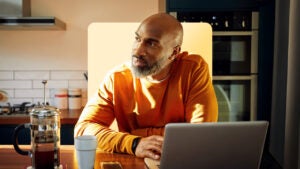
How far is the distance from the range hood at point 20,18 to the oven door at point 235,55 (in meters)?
1.34

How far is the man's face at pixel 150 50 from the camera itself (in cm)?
203

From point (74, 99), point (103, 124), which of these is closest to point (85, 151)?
point (103, 124)

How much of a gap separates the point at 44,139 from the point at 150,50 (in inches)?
32.4

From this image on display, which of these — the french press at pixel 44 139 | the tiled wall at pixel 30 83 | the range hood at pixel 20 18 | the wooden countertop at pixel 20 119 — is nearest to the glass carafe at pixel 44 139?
the french press at pixel 44 139

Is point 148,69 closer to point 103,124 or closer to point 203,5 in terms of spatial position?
point 103,124

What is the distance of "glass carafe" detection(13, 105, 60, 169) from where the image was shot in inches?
54.9

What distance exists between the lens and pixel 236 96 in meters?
3.72

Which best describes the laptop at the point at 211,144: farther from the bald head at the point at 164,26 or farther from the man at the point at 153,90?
the bald head at the point at 164,26

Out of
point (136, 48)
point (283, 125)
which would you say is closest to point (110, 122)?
point (136, 48)

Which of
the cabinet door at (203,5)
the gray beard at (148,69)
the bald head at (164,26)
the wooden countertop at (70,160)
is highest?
the cabinet door at (203,5)

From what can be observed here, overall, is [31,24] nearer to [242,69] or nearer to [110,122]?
[110,122]

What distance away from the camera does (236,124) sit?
1.27 metres

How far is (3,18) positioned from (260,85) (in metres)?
2.16

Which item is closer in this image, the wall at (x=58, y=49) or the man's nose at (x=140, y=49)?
the man's nose at (x=140, y=49)
